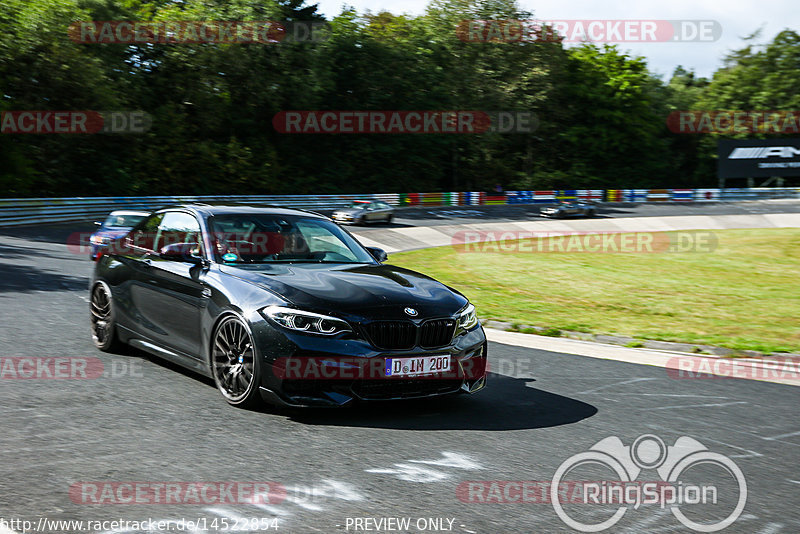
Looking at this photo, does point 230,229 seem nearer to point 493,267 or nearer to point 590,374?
point 590,374

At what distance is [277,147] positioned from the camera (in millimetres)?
52031

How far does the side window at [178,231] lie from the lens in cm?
714

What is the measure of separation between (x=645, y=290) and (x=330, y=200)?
28.8 m

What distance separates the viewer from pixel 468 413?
20.8ft

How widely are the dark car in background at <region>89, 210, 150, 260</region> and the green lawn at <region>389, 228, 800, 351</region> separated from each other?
724 cm

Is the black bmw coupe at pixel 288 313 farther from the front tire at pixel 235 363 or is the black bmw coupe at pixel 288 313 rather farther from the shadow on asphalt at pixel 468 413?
the shadow on asphalt at pixel 468 413

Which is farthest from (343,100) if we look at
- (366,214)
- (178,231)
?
(178,231)

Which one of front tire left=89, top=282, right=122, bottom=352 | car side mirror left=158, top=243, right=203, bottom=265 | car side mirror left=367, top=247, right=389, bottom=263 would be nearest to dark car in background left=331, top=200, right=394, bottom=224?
front tire left=89, top=282, right=122, bottom=352

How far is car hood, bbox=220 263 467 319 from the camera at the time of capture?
5.94 m

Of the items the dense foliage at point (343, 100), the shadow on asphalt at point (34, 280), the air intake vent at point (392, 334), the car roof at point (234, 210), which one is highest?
the dense foliage at point (343, 100)

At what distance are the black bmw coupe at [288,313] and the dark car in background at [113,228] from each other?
11182 mm

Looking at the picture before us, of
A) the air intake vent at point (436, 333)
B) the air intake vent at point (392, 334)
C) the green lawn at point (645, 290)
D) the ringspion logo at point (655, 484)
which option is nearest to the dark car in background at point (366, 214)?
the green lawn at point (645, 290)

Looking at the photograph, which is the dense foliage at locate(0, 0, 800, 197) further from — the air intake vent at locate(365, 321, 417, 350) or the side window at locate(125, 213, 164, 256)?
the air intake vent at locate(365, 321, 417, 350)

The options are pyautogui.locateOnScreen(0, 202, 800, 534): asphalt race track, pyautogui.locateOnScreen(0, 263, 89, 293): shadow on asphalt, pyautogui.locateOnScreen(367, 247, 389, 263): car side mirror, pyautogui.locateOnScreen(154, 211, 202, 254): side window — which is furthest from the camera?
pyautogui.locateOnScreen(0, 263, 89, 293): shadow on asphalt
